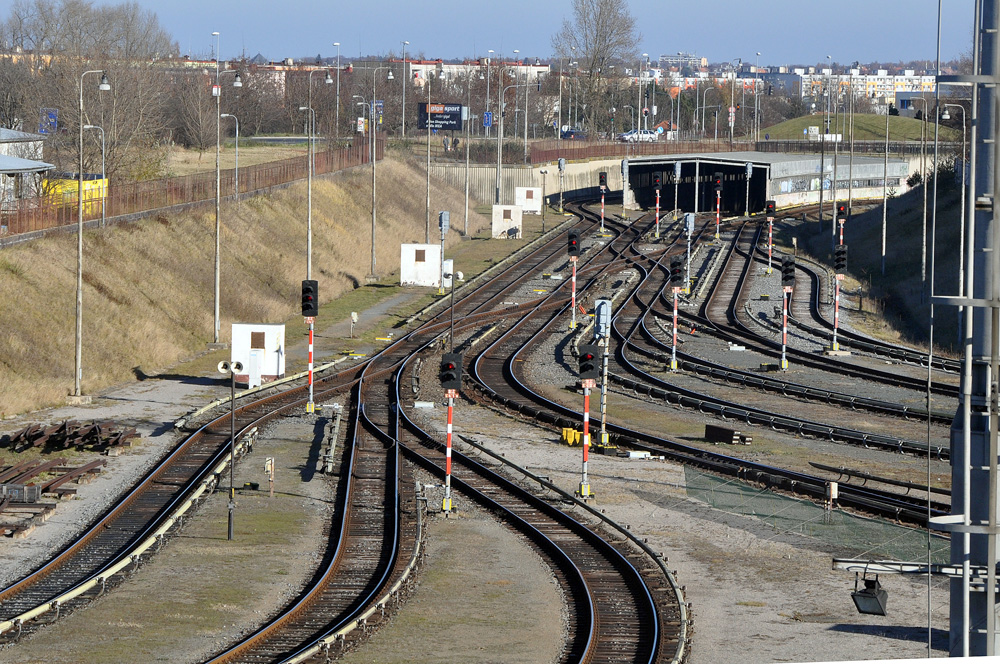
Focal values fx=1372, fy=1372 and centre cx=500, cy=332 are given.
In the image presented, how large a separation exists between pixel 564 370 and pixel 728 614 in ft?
78.8

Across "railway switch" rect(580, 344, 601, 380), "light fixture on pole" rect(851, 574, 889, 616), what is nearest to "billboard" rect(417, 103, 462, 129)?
"railway switch" rect(580, 344, 601, 380)

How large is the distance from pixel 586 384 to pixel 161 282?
25096mm

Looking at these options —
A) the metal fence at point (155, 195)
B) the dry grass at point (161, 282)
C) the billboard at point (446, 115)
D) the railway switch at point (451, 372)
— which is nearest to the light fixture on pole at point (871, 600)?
the railway switch at point (451, 372)

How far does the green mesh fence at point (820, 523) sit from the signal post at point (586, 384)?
2.20 meters

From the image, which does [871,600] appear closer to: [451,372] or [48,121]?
[451,372]

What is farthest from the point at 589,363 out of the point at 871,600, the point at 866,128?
the point at 866,128

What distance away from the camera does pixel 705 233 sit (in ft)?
262

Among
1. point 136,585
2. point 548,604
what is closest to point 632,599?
point 548,604

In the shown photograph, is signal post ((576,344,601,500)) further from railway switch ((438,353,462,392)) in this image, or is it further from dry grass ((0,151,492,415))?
dry grass ((0,151,492,415))

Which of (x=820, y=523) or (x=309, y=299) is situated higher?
(x=309, y=299)

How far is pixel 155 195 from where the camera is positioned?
56.4 metres

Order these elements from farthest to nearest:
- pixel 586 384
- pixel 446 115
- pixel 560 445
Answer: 1. pixel 446 115
2. pixel 560 445
3. pixel 586 384

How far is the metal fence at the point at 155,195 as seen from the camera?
150ft

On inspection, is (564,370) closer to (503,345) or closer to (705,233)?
→ (503,345)
